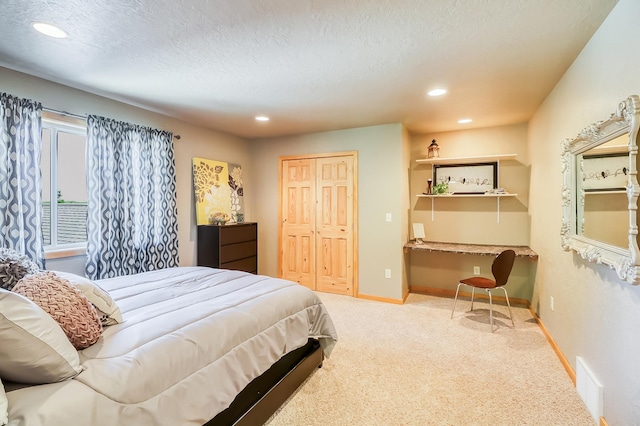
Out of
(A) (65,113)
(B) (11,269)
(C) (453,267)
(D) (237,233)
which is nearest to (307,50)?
(B) (11,269)

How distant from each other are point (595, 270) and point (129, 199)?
13.7 feet

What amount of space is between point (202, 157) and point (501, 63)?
12.2 ft

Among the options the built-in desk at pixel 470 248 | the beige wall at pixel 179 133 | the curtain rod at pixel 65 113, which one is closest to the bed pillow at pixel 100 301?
the beige wall at pixel 179 133

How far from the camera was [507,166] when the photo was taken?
4215 mm

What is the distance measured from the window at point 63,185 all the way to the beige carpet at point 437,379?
8.83 ft

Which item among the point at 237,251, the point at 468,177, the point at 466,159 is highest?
the point at 466,159

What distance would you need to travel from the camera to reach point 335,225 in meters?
4.61

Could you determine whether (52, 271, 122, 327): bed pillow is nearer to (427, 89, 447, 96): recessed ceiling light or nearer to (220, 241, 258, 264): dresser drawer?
(220, 241, 258, 264): dresser drawer

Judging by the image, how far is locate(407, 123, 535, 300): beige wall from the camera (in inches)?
163

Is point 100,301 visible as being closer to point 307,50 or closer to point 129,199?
point 307,50

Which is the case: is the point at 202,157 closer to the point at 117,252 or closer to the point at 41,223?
the point at 117,252

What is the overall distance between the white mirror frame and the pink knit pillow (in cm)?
249

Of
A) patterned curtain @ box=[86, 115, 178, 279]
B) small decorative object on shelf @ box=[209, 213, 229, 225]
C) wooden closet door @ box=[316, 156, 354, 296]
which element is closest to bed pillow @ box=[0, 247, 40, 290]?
patterned curtain @ box=[86, 115, 178, 279]

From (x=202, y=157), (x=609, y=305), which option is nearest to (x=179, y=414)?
(x=609, y=305)
